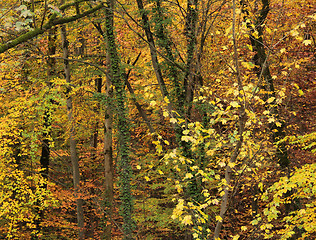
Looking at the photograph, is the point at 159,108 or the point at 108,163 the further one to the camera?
the point at 108,163

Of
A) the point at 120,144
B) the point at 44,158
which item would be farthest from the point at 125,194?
the point at 44,158

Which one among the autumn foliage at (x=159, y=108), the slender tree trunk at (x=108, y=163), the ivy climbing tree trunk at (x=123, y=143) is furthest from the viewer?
the slender tree trunk at (x=108, y=163)

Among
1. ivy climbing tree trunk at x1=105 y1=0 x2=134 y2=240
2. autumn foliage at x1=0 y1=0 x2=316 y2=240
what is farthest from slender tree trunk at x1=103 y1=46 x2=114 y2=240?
ivy climbing tree trunk at x1=105 y1=0 x2=134 y2=240

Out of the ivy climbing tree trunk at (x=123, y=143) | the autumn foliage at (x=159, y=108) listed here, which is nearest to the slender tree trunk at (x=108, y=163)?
the autumn foliage at (x=159, y=108)

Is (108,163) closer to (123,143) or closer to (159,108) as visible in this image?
(123,143)

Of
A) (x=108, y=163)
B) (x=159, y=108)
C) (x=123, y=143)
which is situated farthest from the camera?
(x=108, y=163)

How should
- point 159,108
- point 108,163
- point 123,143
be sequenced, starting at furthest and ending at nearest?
1. point 108,163
2. point 123,143
3. point 159,108

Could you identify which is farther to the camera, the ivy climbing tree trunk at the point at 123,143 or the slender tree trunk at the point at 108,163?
the slender tree trunk at the point at 108,163

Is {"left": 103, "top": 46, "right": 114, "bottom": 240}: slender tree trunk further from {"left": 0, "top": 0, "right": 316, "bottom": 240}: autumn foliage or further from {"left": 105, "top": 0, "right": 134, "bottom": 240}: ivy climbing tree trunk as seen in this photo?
{"left": 105, "top": 0, "right": 134, "bottom": 240}: ivy climbing tree trunk

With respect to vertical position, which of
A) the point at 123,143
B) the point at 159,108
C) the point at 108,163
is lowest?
the point at 108,163

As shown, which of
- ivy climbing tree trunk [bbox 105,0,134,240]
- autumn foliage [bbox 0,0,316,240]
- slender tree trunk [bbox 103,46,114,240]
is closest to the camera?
autumn foliage [bbox 0,0,316,240]

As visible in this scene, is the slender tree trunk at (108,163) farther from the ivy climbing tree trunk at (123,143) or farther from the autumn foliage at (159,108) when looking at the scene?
the ivy climbing tree trunk at (123,143)

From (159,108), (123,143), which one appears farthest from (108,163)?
(159,108)

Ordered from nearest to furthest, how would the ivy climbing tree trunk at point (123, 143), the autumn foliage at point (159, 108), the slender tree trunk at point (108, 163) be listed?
1. the autumn foliage at point (159, 108)
2. the ivy climbing tree trunk at point (123, 143)
3. the slender tree trunk at point (108, 163)
